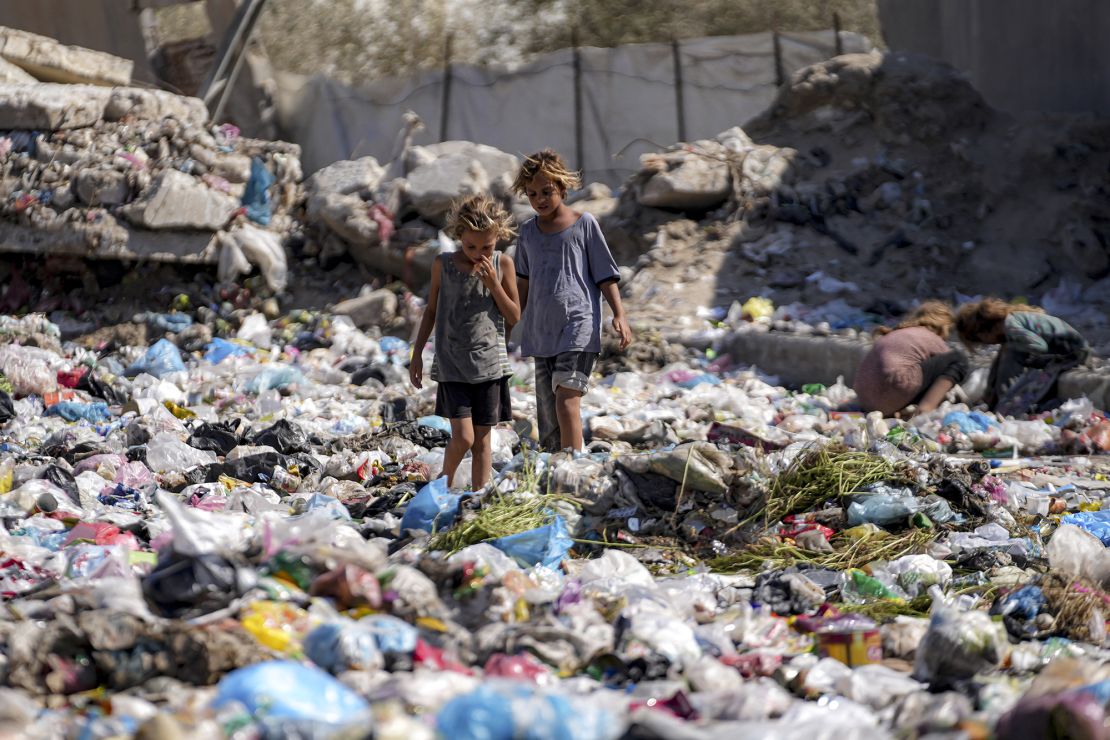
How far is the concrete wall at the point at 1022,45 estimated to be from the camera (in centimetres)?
1118

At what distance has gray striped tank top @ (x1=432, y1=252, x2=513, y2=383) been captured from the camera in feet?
14.5

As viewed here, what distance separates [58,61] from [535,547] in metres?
10.1

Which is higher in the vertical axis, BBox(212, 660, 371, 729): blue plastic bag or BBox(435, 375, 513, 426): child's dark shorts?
BBox(212, 660, 371, 729): blue plastic bag

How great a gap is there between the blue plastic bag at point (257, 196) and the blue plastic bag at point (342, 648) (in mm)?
8906

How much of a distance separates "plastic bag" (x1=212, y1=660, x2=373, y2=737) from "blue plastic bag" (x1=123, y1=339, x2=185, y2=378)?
20.1 feet

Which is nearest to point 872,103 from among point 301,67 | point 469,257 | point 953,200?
point 953,200

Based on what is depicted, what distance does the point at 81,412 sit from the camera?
6.80 metres

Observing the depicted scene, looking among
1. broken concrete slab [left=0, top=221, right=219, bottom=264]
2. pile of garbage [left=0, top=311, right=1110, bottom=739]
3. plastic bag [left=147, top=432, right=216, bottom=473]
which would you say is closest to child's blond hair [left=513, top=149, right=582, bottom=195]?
pile of garbage [left=0, top=311, right=1110, bottom=739]

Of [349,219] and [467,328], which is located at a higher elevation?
[467,328]

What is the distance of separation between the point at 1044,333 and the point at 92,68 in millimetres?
9661

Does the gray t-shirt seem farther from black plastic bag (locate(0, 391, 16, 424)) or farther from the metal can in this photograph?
black plastic bag (locate(0, 391, 16, 424))

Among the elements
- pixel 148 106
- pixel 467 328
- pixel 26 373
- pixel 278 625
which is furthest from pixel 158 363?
pixel 278 625

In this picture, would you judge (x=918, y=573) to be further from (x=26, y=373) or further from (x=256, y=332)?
(x=256, y=332)

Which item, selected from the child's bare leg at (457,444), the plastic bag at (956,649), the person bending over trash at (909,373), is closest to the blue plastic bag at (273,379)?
the child's bare leg at (457,444)
